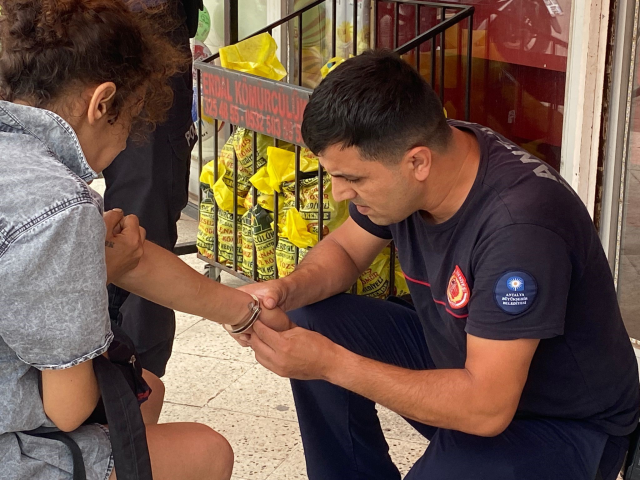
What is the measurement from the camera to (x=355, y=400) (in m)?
2.35

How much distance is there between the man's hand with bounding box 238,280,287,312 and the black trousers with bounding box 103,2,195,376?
0.69m

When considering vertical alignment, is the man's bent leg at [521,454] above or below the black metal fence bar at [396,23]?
below

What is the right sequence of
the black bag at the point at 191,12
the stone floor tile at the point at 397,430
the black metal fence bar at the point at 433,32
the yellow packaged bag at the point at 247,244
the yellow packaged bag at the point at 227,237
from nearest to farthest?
the stone floor tile at the point at 397,430 < the black bag at the point at 191,12 < the black metal fence bar at the point at 433,32 < the yellow packaged bag at the point at 247,244 < the yellow packaged bag at the point at 227,237

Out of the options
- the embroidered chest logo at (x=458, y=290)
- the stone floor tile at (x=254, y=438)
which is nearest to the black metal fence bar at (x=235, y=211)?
the stone floor tile at (x=254, y=438)

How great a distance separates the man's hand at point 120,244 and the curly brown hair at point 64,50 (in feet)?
0.70

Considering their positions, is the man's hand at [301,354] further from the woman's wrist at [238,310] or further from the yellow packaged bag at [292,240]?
the yellow packaged bag at [292,240]

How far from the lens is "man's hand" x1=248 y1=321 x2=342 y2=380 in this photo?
2018 millimetres

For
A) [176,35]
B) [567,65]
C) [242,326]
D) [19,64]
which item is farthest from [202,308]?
[567,65]

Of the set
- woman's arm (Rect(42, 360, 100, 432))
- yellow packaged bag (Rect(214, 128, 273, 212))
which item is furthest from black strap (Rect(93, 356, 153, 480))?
yellow packaged bag (Rect(214, 128, 273, 212))

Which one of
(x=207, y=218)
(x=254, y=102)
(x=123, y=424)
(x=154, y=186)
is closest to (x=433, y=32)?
(x=254, y=102)

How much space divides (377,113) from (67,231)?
2.71ft

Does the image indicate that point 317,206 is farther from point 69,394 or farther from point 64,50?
point 69,394

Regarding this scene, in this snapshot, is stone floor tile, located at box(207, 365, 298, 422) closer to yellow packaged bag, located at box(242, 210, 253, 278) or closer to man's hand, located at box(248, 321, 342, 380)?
yellow packaged bag, located at box(242, 210, 253, 278)

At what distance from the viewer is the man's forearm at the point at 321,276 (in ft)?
7.82
